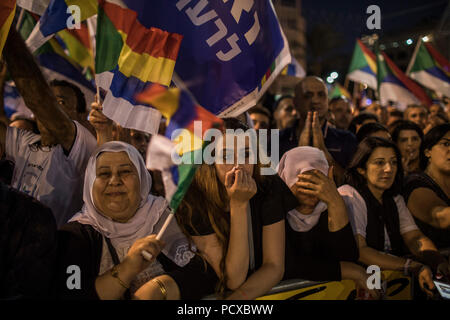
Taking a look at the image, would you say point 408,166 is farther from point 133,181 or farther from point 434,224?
point 133,181

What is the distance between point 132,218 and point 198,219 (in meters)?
0.39

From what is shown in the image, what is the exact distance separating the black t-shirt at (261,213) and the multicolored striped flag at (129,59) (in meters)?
0.74

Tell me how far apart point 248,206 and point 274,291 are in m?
0.49

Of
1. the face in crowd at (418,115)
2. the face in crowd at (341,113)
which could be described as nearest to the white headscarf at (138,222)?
the face in crowd at (341,113)

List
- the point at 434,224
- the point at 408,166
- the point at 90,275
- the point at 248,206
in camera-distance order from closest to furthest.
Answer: the point at 90,275 → the point at 248,206 → the point at 434,224 → the point at 408,166

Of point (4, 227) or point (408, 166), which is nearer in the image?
point (4, 227)

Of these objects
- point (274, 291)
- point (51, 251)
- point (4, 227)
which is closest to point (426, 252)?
point (274, 291)

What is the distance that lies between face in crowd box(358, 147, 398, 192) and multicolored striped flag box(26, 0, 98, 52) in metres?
2.30

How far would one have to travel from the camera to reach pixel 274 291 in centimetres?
240

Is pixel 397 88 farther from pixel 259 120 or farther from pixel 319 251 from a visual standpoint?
pixel 319 251

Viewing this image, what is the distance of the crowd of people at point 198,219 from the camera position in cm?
205

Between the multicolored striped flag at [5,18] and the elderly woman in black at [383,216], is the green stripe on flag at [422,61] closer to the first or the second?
the elderly woman in black at [383,216]

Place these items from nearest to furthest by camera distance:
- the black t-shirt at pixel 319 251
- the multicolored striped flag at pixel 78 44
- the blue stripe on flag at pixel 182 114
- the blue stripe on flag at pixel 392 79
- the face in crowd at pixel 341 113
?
1. the blue stripe on flag at pixel 182 114
2. the black t-shirt at pixel 319 251
3. the multicolored striped flag at pixel 78 44
4. the face in crowd at pixel 341 113
5. the blue stripe on flag at pixel 392 79

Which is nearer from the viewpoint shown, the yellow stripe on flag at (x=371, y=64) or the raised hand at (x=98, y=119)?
the raised hand at (x=98, y=119)
